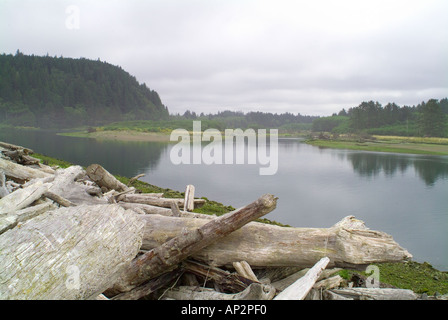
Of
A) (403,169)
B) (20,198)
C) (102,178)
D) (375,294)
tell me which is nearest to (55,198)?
(20,198)

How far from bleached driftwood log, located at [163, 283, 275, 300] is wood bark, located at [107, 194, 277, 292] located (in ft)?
1.14

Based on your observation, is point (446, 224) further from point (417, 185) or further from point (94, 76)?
point (94, 76)

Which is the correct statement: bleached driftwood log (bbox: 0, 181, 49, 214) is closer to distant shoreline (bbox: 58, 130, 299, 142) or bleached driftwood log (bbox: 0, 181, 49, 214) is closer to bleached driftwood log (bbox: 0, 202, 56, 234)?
bleached driftwood log (bbox: 0, 202, 56, 234)

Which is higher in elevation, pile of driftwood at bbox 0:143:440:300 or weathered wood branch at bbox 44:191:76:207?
weathered wood branch at bbox 44:191:76:207

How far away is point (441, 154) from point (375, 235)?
223ft

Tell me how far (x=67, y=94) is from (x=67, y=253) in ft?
517

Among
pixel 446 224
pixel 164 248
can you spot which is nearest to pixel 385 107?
pixel 446 224

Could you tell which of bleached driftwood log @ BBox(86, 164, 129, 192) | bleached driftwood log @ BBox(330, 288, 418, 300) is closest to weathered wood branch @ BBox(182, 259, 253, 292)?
bleached driftwood log @ BBox(330, 288, 418, 300)

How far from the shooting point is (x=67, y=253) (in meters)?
3.39

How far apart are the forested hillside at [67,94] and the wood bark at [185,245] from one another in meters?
133

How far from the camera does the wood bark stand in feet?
12.1

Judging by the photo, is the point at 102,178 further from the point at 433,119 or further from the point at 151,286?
the point at 433,119

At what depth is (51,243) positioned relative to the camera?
3.41 metres

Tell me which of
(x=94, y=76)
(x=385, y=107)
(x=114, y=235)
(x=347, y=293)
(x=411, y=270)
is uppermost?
(x=94, y=76)
